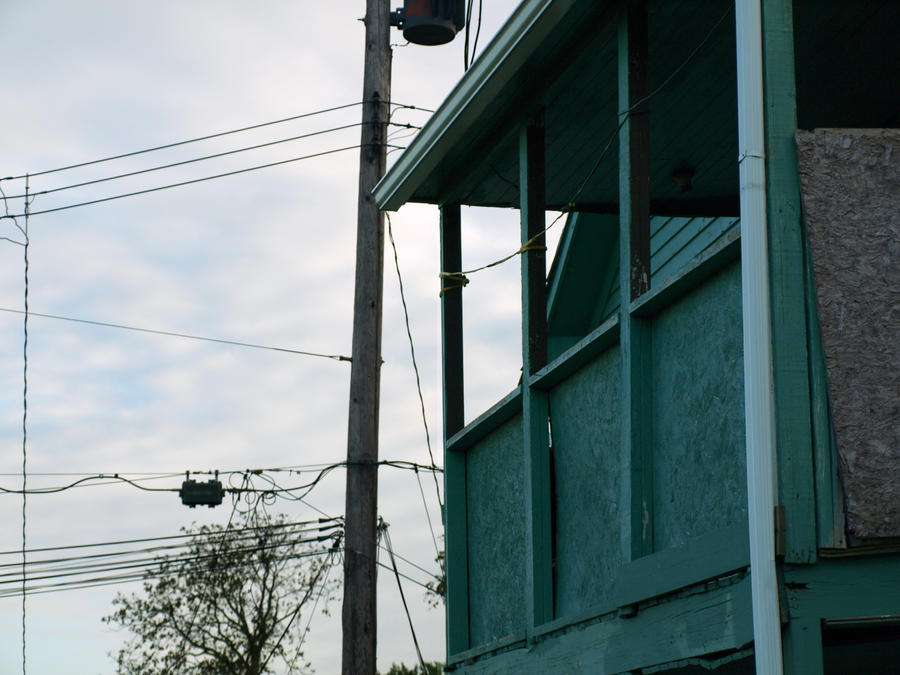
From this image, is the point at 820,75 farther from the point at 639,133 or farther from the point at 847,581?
the point at 847,581

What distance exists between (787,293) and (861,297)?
25 centimetres

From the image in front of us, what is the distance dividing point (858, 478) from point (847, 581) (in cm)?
35

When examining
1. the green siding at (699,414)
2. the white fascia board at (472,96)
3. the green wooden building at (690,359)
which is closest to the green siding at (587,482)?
the green wooden building at (690,359)

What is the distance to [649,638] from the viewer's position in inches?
201

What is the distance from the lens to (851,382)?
4195 millimetres

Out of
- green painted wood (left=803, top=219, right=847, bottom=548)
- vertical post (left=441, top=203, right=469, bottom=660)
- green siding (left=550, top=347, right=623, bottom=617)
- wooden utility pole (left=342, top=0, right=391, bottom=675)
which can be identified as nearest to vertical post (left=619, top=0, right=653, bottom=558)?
green siding (left=550, top=347, right=623, bottom=617)

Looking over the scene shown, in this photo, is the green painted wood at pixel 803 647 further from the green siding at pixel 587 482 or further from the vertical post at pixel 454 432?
the vertical post at pixel 454 432

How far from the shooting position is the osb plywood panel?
13.4 feet

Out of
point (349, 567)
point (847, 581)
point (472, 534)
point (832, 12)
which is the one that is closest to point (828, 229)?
point (847, 581)

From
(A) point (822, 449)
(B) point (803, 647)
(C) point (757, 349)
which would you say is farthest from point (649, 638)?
(C) point (757, 349)

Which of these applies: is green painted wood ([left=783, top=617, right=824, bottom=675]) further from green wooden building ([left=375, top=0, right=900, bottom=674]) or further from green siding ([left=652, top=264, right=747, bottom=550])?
green siding ([left=652, top=264, right=747, bottom=550])

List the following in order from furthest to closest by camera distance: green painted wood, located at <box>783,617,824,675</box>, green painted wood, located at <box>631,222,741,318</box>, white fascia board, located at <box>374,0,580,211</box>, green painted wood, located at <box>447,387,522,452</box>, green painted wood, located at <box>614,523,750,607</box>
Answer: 1. green painted wood, located at <box>447,387,522,452</box>
2. white fascia board, located at <box>374,0,580,211</box>
3. green painted wood, located at <box>631,222,741,318</box>
4. green painted wood, located at <box>614,523,750,607</box>
5. green painted wood, located at <box>783,617,824,675</box>

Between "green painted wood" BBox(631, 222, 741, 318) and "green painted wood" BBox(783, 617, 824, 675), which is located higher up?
"green painted wood" BBox(631, 222, 741, 318)

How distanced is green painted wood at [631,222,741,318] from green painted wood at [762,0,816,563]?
0.22 m
